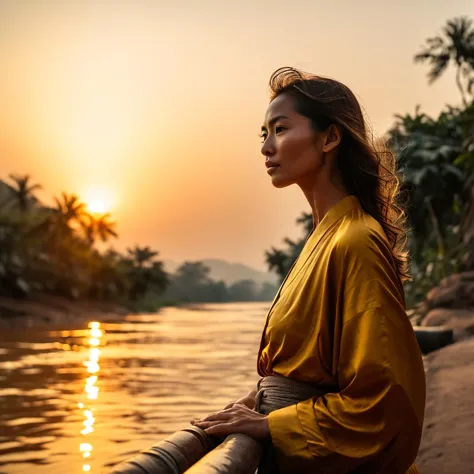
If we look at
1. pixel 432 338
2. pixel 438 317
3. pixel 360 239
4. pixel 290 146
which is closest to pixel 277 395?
pixel 360 239

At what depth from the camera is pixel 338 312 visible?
1677 millimetres

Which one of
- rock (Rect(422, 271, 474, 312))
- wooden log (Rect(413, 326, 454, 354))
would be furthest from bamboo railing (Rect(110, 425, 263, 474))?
rock (Rect(422, 271, 474, 312))

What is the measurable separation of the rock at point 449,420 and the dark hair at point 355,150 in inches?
118

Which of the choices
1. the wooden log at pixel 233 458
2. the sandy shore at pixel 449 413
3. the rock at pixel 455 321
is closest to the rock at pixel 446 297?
the rock at pixel 455 321

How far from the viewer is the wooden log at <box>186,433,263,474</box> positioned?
4.90ft

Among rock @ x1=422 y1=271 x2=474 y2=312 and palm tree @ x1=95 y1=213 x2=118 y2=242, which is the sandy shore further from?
palm tree @ x1=95 y1=213 x2=118 y2=242

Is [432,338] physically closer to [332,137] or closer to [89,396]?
[89,396]

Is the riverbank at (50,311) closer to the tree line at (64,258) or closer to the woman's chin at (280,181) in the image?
the tree line at (64,258)

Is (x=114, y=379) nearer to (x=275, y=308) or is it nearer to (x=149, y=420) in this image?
(x=149, y=420)

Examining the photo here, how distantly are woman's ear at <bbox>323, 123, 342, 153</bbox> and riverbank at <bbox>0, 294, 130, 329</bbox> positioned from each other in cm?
2968

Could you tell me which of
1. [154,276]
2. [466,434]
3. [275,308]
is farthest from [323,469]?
[154,276]

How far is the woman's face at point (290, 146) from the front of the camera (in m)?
1.90

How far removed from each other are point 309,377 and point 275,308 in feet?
0.62

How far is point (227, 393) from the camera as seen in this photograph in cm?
1048
